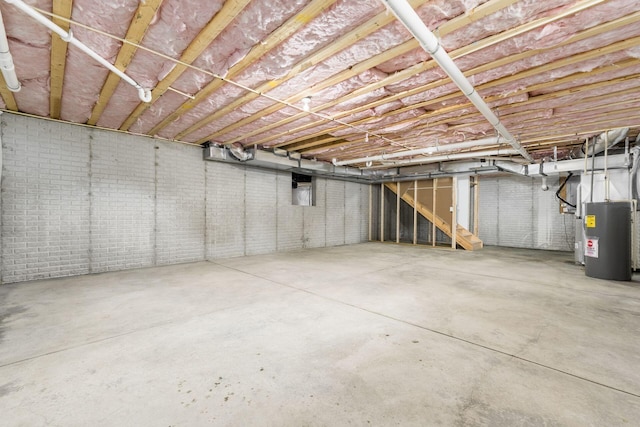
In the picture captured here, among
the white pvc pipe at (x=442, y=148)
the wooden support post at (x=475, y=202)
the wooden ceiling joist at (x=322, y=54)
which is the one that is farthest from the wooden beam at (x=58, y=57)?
the wooden support post at (x=475, y=202)

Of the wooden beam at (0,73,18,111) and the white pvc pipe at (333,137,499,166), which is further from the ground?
the wooden beam at (0,73,18,111)

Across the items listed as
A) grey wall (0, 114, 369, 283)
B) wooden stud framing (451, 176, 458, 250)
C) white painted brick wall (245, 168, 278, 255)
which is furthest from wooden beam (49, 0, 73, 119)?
wooden stud framing (451, 176, 458, 250)

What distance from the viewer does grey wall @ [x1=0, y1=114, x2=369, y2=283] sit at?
3.76 metres

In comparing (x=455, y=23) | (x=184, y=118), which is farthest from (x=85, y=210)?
(x=455, y=23)

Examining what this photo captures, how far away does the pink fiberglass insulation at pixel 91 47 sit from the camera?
1.83 meters

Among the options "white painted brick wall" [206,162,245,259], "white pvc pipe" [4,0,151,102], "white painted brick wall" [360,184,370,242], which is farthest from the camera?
"white painted brick wall" [360,184,370,242]

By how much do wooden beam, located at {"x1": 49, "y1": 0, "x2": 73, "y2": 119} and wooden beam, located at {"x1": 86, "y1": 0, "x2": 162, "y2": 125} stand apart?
33 centimetres

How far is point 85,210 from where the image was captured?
4.22 metres

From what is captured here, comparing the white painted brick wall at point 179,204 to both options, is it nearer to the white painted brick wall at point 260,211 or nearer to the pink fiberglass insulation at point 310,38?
the white painted brick wall at point 260,211

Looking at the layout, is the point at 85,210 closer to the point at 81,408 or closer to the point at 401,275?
the point at 81,408

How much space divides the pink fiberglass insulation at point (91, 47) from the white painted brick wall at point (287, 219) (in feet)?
12.9

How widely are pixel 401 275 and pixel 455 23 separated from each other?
10.8ft

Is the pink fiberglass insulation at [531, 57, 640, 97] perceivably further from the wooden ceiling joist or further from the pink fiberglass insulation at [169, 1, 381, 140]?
the pink fiberglass insulation at [169, 1, 381, 140]

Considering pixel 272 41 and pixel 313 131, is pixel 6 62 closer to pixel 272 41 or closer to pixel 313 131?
pixel 272 41
